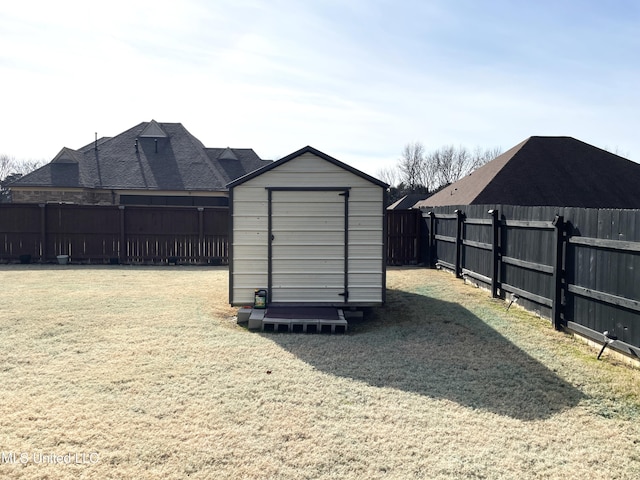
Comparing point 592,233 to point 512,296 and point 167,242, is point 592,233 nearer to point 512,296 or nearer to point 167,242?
point 512,296

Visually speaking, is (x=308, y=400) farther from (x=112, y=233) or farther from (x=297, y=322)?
(x=112, y=233)

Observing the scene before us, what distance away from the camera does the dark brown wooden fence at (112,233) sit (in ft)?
48.3

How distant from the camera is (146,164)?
A: 79.6 ft

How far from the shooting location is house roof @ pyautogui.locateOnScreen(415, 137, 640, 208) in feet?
53.8

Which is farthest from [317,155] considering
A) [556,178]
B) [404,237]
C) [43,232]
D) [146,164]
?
[146,164]

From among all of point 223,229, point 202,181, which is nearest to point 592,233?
point 223,229

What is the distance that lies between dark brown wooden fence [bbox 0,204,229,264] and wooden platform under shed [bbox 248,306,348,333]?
821cm

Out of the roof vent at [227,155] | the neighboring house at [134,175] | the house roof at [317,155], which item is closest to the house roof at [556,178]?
the house roof at [317,155]

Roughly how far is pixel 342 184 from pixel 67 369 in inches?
187

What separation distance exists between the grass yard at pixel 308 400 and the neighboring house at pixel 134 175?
618 inches

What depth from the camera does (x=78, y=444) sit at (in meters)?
3.49

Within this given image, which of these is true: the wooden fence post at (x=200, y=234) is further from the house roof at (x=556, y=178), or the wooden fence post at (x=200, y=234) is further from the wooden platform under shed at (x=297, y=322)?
the house roof at (x=556, y=178)

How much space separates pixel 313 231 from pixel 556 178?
516 inches

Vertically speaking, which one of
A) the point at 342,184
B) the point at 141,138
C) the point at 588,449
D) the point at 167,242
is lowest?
the point at 588,449
